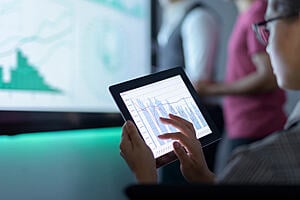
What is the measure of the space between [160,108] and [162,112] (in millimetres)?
12

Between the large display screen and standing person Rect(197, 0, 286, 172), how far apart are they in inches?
12.7

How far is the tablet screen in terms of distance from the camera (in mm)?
1212

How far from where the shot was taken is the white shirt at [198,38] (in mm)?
2422

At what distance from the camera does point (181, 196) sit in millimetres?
790

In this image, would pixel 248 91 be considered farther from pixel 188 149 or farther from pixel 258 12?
pixel 188 149

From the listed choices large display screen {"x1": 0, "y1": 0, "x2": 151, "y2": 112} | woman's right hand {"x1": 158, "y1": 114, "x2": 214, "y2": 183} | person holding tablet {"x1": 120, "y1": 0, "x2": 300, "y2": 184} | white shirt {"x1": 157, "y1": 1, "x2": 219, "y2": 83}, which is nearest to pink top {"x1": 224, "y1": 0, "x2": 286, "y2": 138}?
white shirt {"x1": 157, "y1": 1, "x2": 219, "y2": 83}

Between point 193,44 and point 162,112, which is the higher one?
point 193,44

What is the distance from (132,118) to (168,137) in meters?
0.08

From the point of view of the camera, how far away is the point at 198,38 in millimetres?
2418

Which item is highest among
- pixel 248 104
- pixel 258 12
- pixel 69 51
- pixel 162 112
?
pixel 69 51

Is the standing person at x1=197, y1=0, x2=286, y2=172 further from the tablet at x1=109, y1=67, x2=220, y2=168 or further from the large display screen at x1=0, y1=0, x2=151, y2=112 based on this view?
the tablet at x1=109, y1=67, x2=220, y2=168

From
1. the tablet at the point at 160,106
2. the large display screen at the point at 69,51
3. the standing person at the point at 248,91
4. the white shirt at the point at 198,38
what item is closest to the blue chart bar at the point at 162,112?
the tablet at the point at 160,106

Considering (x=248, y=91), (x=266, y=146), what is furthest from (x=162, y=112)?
(x=248, y=91)

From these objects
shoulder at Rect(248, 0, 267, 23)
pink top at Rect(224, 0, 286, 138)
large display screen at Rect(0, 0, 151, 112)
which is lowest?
pink top at Rect(224, 0, 286, 138)
